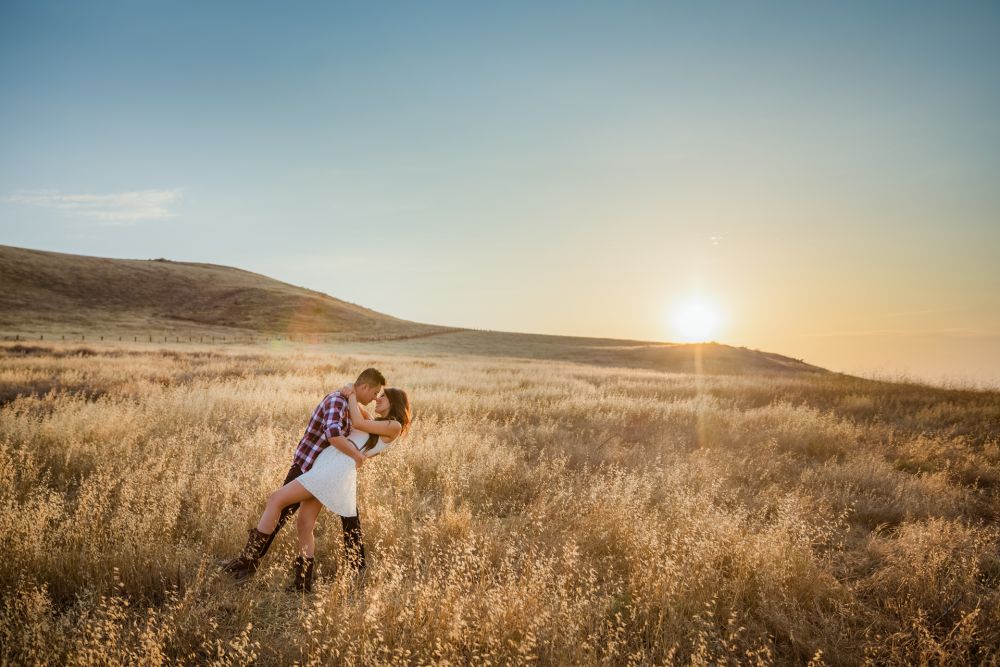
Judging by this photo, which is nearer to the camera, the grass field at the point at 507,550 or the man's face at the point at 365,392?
the grass field at the point at 507,550

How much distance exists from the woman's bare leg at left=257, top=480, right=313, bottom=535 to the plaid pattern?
0.25 metres

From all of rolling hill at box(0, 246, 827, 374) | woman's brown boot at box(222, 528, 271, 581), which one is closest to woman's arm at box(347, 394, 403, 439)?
woman's brown boot at box(222, 528, 271, 581)

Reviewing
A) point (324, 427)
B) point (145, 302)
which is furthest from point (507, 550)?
point (145, 302)

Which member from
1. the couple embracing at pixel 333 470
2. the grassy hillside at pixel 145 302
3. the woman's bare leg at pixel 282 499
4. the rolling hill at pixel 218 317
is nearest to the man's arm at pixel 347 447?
the couple embracing at pixel 333 470

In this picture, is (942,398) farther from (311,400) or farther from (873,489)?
(311,400)

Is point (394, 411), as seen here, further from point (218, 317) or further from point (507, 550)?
point (218, 317)

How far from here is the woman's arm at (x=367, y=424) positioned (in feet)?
12.4

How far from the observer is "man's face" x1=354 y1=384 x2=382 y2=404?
3.96 meters

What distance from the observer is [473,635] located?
313 cm

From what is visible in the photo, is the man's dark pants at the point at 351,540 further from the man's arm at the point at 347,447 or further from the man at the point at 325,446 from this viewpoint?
the man's arm at the point at 347,447

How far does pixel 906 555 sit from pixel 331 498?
5.61 meters

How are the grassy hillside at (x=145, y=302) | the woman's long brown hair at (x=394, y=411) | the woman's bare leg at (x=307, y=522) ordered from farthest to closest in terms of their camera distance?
the grassy hillside at (x=145, y=302)
the woman's long brown hair at (x=394, y=411)
the woman's bare leg at (x=307, y=522)

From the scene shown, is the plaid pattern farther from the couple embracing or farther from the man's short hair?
the man's short hair

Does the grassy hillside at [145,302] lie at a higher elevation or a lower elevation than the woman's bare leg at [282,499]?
higher
